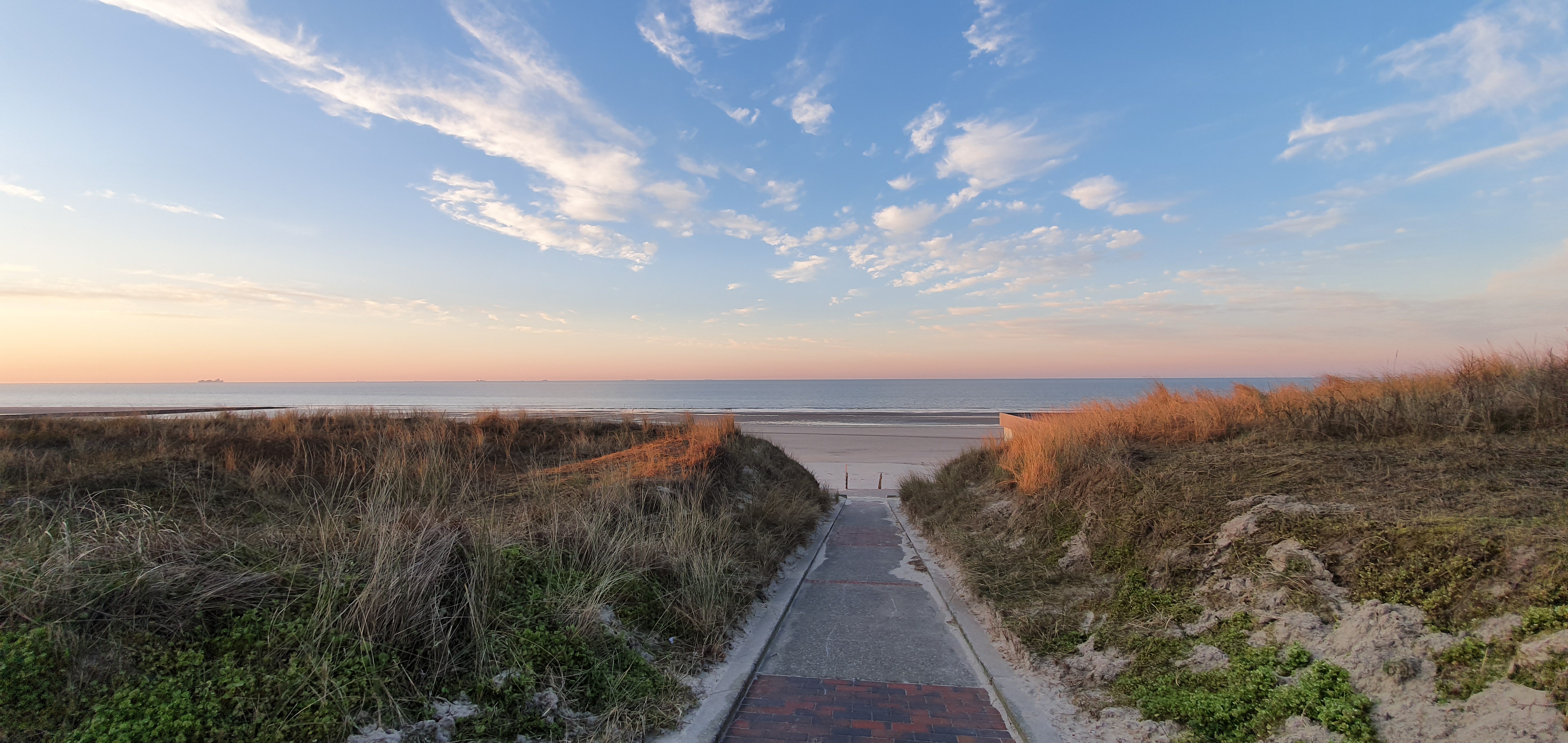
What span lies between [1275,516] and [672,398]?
101584 millimetres

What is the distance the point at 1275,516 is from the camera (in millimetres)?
5824

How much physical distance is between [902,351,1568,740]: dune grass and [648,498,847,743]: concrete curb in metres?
2.33

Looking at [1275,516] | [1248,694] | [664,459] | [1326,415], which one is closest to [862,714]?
[1248,694]

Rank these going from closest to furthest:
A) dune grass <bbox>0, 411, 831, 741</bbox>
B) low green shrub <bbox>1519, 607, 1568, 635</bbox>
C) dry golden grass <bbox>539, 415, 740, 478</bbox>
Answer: low green shrub <bbox>1519, 607, 1568, 635</bbox> < dune grass <bbox>0, 411, 831, 741</bbox> < dry golden grass <bbox>539, 415, 740, 478</bbox>

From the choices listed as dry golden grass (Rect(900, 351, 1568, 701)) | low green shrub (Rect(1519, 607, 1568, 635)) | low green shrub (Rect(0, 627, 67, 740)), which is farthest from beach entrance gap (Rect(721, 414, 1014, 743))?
low green shrub (Rect(0, 627, 67, 740))

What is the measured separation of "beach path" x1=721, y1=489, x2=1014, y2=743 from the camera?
455cm

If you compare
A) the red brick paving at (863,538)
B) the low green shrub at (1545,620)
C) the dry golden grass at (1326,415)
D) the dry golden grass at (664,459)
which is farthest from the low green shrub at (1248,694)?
the dry golden grass at (664,459)

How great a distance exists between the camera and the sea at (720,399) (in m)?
50.0

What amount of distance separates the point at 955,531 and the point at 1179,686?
222 inches

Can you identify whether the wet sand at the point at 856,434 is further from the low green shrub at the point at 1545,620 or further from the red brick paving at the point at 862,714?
the low green shrub at the point at 1545,620

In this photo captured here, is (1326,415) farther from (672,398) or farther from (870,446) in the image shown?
(672,398)

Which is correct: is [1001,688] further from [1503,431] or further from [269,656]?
[1503,431]

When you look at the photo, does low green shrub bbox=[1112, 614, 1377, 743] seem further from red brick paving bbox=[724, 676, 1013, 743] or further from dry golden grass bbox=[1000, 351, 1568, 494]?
dry golden grass bbox=[1000, 351, 1568, 494]

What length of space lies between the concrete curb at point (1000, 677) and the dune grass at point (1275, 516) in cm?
31
